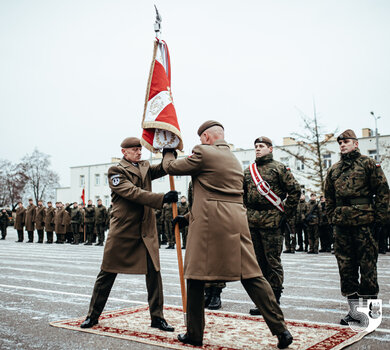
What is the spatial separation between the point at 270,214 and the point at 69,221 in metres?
21.0

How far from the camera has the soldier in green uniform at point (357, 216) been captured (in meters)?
5.62

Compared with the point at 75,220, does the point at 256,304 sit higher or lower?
lower

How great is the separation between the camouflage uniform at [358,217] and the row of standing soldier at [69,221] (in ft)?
60.8

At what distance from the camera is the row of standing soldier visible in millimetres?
23578

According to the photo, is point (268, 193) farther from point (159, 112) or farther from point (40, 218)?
point (40, 218)

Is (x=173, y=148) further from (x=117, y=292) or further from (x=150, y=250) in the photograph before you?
(x=117, y=292)

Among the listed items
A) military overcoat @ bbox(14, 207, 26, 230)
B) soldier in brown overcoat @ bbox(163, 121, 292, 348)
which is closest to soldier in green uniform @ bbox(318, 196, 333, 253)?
soldier in brown overcoat @ bbox(163, 121, 292, 348)

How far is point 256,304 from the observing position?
14.4 ft

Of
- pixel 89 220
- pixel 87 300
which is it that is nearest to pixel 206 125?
pixel 87 300

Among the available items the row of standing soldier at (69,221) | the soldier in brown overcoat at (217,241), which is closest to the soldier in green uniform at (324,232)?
the row of standing soldier at (69,221)

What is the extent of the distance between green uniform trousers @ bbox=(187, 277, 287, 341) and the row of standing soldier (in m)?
19.2

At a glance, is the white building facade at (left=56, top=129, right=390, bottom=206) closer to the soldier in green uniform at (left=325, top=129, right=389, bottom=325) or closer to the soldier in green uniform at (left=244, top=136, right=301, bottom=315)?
the soldier in green uniform at (left=244, top=136, right=301, bottom=315)

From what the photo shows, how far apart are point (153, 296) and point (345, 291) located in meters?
2.28

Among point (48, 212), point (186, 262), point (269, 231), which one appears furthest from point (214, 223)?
point (48, 212)
